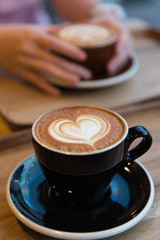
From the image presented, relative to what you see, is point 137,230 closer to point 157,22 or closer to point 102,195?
point 102,195

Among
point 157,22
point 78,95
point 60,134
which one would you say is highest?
point 60,134

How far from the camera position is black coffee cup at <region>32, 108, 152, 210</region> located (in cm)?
40

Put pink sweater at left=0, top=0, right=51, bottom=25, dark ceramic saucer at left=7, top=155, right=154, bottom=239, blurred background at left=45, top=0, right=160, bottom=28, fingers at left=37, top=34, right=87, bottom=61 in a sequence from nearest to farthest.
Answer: dark ceramic saucer at left=7, top=155, right=154, bottom=239 < fingers at left=37, top=34, right=87, bottom=61 < pink sweater at left=0, top=0, right=51, bottom=25 < blurred background at left=45, top=0, right=160, bottom=28

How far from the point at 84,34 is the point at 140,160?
474 millimetres

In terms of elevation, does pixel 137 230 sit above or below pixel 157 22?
above

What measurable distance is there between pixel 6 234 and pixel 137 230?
7.5 inches

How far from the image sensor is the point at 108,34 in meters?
0.90

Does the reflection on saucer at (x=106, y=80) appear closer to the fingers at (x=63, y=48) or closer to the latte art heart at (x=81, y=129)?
the fingers at (x=63, y=48)

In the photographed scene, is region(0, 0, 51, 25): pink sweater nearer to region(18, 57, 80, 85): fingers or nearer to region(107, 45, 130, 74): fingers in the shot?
region(18, 57, 80, 85): fingers

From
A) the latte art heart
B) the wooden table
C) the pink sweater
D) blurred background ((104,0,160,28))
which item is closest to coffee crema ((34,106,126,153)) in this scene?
the latte art heart

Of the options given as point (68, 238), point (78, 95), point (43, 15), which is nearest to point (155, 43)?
point (78, 95)

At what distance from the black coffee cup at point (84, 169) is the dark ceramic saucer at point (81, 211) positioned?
0.02 metres

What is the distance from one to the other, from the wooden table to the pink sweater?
35.9 inches

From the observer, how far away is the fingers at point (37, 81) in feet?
2.77
